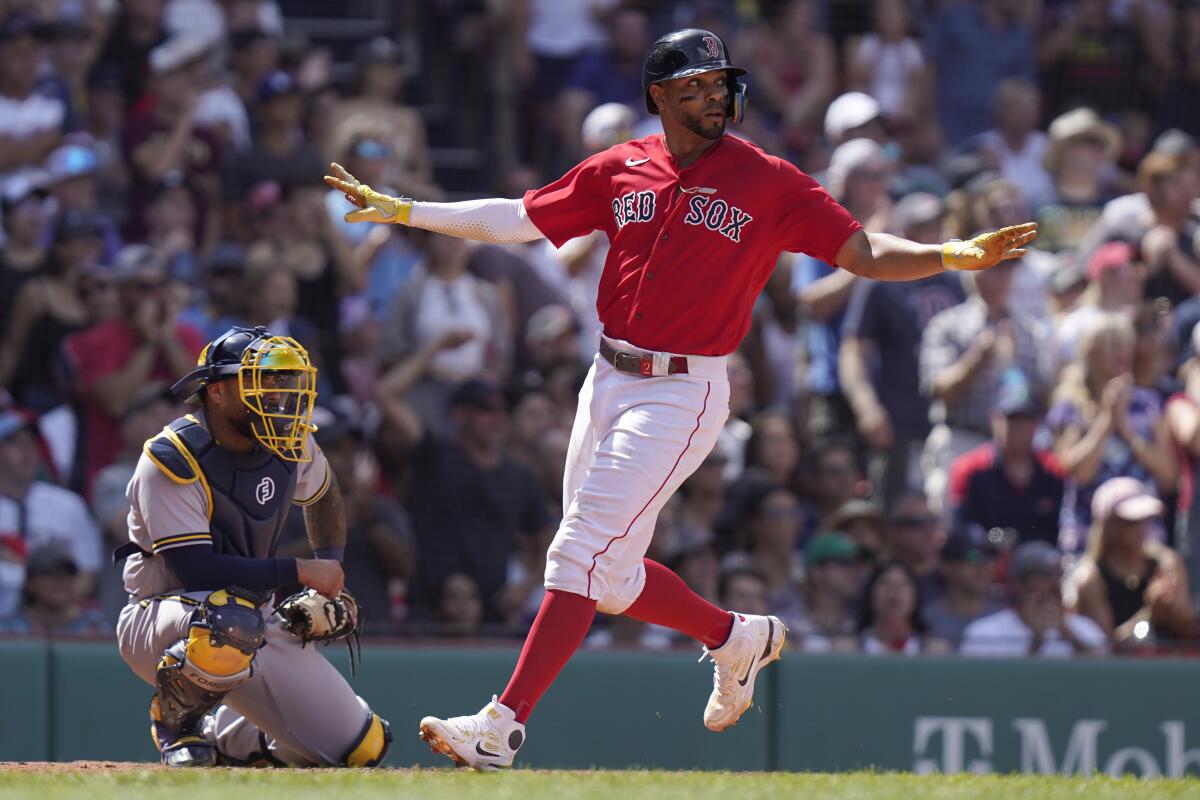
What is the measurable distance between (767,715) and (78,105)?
4684mm

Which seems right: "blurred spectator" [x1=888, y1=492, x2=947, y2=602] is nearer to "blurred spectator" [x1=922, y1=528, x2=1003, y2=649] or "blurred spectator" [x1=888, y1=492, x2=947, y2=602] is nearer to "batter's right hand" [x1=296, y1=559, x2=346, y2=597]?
"blurred spectator" [x1=922, y1=528, x2=1003, y2=649]

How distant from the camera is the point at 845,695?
8031 mm

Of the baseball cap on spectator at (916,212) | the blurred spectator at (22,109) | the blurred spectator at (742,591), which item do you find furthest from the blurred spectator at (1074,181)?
the blurred spectator at (22,109)

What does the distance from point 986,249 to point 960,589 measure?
366 cm

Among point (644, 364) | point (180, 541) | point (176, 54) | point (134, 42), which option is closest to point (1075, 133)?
point (176, 54)

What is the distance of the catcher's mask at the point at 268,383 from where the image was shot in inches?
211

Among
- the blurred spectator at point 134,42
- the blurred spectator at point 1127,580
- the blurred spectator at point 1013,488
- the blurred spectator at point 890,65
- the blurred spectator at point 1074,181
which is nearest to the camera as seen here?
the blurred spectator at point 1127,580

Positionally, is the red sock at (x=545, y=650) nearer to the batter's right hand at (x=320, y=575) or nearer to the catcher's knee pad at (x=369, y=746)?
the batter's right hand at (x=320, y=575)

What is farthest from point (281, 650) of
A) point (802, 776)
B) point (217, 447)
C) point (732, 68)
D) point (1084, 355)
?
point (1084, 355)

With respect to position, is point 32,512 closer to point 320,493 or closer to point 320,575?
point 320,493

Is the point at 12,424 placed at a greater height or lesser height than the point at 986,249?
lesser

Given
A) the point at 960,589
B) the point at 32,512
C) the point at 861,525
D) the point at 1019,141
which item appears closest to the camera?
the point at 32,512

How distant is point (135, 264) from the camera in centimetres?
834

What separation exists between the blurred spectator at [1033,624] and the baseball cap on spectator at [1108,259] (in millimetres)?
1534
